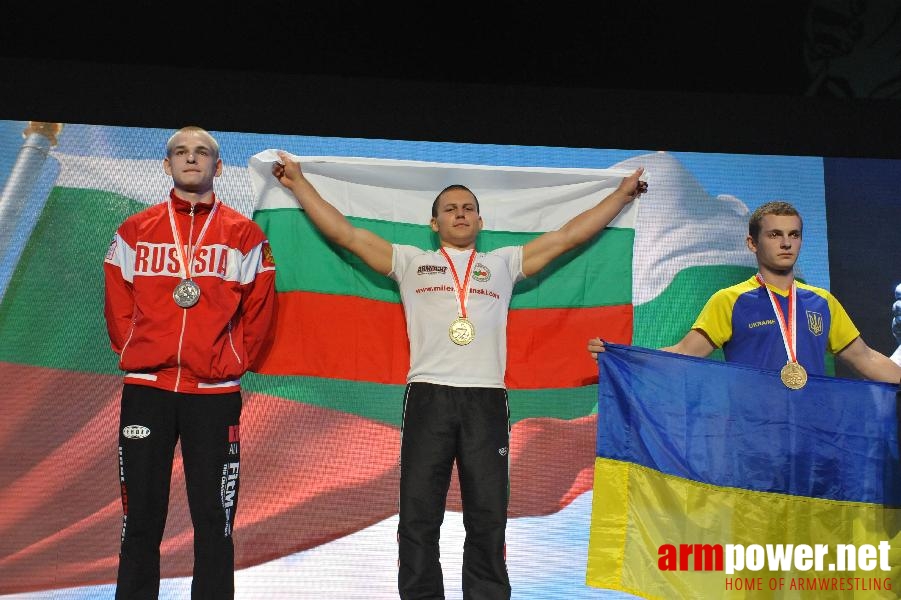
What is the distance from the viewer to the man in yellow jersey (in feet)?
11.5

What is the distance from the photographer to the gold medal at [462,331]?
3.31m

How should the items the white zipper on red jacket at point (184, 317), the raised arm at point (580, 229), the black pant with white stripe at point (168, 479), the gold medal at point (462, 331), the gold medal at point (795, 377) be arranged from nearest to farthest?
the black pant with white stripe at point (168, 479)
the white zipper on red jacket at point (184, 317)
the gold medal at point (462, 331)
the gold medal at point (795, 377)
the raised arm at point (580, 229)

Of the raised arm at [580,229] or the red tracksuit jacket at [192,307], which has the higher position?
the raised arm at [580,229]

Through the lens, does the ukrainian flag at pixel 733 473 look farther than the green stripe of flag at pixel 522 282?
No

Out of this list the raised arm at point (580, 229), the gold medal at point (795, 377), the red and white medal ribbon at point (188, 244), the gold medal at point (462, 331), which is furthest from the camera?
the raised arm at point (580, 229)

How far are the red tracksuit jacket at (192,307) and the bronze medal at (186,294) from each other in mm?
20

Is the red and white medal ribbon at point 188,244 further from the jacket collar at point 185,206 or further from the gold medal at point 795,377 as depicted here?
the gold medal at point 795,377

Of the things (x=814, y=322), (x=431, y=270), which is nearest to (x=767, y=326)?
(x=814, y=322)

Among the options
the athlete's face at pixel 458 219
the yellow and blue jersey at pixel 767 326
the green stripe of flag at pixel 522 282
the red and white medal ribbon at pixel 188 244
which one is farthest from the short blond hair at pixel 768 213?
the red and white medal ribbon at pixel 188 244

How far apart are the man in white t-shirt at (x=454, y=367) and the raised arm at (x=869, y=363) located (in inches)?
41.0

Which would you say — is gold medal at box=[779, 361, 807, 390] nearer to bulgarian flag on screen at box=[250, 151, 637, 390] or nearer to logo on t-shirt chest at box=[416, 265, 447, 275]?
bulgarian flag on screen at box=[250, 151, 637, 390]

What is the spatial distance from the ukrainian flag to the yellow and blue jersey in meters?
0.10

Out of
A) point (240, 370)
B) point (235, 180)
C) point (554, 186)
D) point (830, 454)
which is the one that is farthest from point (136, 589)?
point (830, 454)
